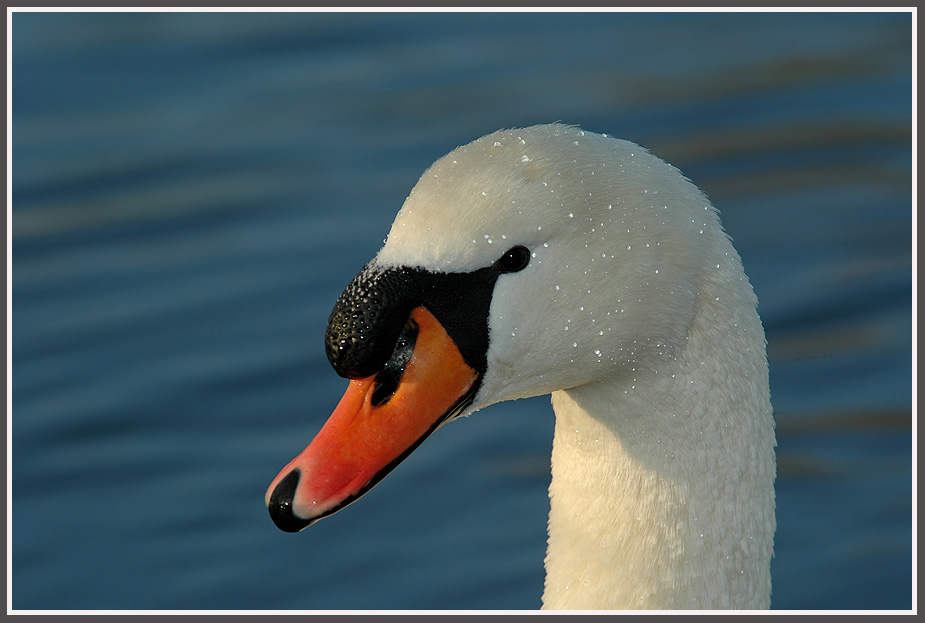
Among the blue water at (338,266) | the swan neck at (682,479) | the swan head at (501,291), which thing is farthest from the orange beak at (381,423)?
the blue water at (338,266)

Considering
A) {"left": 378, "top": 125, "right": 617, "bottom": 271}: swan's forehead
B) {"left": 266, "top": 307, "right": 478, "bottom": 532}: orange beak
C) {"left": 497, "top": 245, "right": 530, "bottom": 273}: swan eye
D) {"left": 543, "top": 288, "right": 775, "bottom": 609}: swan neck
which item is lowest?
{"left": 543, "top": 288, "right": 775, "bottom": 609}: swan neck

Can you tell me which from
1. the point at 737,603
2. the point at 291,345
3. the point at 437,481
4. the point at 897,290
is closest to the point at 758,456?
the point at 737,603

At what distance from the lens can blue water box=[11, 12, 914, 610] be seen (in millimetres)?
6938

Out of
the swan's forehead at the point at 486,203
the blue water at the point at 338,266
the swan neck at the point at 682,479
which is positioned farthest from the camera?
the blue water at the point at 338,266

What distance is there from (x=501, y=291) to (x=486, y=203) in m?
0.24

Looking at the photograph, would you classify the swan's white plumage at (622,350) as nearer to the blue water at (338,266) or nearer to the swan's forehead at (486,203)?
the swan's forehead at (486,203)

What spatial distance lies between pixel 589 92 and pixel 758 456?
245 inches

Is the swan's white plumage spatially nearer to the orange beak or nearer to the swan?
the swan

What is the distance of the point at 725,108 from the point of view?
32.3 feet

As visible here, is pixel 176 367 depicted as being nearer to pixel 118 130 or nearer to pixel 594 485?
pixel 118 130

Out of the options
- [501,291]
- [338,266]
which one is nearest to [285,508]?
[501,291]

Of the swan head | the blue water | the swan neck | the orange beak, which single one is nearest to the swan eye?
the swan head

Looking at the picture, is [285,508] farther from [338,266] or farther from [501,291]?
[338,266]

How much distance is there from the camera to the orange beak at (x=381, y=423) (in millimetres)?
3373
